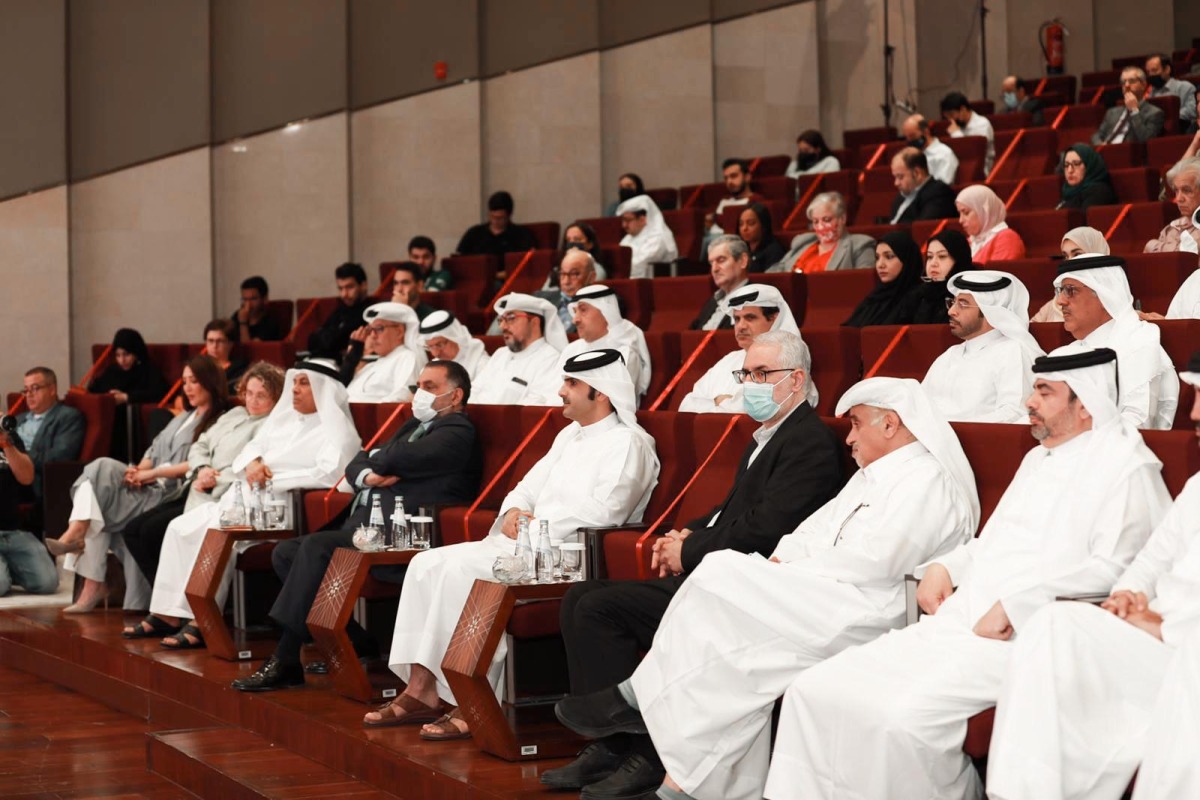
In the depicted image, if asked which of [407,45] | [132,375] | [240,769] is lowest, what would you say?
[240,769]

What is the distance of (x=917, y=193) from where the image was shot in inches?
317

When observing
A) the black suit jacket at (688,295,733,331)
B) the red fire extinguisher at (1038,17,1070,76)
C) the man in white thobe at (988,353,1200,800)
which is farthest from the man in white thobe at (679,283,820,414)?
the red fire extinguisher at (1038,17,1070,76)

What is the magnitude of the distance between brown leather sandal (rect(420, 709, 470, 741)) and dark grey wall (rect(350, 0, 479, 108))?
8.06 m

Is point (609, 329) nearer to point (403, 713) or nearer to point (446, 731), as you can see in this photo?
point (403, 713)

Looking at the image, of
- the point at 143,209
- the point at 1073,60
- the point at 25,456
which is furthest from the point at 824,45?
the point at 25,456

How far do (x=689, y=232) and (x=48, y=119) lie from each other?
4466 mm

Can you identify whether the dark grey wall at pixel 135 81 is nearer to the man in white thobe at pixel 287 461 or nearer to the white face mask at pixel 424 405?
the man in white thobe at pixel 287 461

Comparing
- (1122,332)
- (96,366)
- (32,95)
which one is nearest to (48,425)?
(96,366)

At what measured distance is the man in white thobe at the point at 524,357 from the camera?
6797 mm

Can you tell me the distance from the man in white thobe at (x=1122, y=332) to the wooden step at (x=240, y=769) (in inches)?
91.3

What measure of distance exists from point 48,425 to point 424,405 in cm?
331

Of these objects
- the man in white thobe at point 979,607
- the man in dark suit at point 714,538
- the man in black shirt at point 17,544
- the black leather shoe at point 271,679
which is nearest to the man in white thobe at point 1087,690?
the man in white thobe at point 979,607

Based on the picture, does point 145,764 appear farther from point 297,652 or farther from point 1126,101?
point 1126,101

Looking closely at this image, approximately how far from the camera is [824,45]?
543 inches
